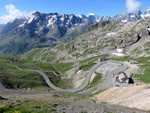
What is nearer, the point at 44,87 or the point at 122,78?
the point at 122,78

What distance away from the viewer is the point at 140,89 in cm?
9712

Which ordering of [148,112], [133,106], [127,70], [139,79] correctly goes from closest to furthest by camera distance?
[148,112] → [133,106] → [139,79] → [127,70]

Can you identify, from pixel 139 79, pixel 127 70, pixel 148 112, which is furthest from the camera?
pixel 127 70

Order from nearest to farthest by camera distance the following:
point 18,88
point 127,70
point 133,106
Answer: point 133,106 < point 18,88 < point 127,70

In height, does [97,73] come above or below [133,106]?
above

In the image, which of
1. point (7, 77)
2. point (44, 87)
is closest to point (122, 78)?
point (44, 87)

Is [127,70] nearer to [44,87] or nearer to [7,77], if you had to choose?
[44,87]

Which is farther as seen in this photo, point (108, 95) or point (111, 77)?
point (111, 77)

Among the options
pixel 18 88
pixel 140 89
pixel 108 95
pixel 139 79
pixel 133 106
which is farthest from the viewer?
pixel 18 88

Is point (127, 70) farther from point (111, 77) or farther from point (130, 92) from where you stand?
point (130, 92)

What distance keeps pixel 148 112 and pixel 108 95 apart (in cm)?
4259

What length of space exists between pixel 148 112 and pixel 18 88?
4495 inches

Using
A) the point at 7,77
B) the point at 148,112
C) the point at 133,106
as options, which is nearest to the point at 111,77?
the point at 7,77

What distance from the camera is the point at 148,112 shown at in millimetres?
65125
